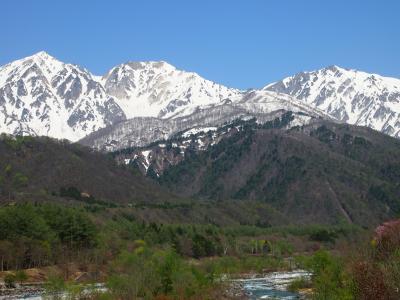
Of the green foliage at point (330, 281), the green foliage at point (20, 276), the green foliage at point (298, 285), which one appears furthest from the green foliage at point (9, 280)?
the green foliage at point (330, 281)

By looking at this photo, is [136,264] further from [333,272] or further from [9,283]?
[333,272]

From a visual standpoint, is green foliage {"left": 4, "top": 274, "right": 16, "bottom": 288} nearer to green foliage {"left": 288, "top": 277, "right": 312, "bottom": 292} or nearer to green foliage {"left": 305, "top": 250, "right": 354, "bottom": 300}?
green foliage {"left": 288, "top": 277, "right": 312, "bottom": 292}

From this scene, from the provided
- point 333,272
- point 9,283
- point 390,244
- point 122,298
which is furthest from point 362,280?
point 9,283

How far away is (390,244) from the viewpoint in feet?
399

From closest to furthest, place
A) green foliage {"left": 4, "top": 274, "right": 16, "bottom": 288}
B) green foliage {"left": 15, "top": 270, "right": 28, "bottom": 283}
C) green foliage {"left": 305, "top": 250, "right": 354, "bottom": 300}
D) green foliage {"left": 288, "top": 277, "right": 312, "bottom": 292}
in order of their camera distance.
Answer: green foliage {"left": 305, "top": 250, "right": 354, "bottom": 300} → green foliage {"left": 4, "top": 274, "right": 16, "bottom": 288} → green foliage {"left": 288, "top": 277, "right": 312, "bottom": 292} → green foliage {"left": 15, "top": 270, "right": 28, "bottom": 283}

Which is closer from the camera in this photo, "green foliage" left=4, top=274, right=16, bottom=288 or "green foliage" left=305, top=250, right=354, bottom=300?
"green foliage" left=305, top=250, right=354, bottom=300

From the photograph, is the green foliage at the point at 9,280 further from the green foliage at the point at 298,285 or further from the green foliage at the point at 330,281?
the green foliage at the point at 330,281

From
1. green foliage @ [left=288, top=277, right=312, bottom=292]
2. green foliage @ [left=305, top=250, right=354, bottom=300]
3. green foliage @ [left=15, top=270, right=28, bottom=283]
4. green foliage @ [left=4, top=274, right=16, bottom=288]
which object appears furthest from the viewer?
green foliage @ [left=15, top=270, right=28, bottom=283]

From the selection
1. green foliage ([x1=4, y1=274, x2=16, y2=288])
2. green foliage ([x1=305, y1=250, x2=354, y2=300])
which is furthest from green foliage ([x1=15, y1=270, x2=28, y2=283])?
green foliage ([x1=305, y1=250, x2=354, y2=300])

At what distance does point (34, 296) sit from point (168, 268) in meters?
32.6

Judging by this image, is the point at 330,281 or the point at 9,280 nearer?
the point at 330,281

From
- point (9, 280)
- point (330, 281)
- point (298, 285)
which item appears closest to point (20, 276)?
point (9, 280)

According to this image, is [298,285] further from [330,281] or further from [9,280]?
[9,280]

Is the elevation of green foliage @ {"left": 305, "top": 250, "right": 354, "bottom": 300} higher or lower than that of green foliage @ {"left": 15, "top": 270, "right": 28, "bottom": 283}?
lower
